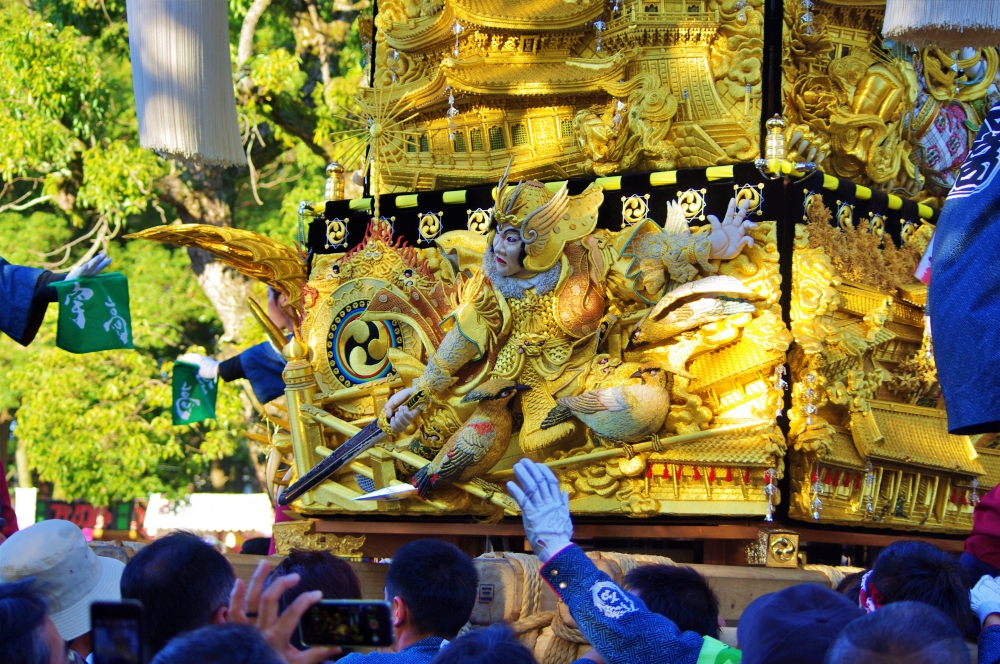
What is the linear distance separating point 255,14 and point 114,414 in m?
5.37

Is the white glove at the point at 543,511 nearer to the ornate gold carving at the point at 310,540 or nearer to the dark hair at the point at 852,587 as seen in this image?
the dark hair at the point at 852,587

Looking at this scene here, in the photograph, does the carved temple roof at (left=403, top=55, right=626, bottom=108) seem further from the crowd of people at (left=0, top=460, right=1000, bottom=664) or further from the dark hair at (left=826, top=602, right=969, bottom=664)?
the dark hair at (left=826, top=602, right=969, bottom=664)

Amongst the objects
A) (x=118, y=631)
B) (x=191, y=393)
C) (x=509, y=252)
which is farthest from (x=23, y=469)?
(x=118, y=631)

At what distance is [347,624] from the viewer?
2.84 metres

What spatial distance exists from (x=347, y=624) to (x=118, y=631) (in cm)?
51

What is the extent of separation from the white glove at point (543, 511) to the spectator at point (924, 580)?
3.51 feet

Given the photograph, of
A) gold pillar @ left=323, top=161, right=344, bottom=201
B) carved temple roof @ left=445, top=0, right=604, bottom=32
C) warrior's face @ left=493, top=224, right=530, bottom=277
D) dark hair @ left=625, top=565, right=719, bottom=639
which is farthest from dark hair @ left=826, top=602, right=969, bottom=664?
gold pillar @ left=323, top=161, right=344, bottom=201

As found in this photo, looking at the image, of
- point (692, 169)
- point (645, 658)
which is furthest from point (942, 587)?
point (692, 169)

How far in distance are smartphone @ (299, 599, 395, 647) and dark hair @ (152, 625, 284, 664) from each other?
280 mm

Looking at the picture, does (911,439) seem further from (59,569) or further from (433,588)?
(59,569)

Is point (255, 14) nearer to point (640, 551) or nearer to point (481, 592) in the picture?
point (640, 551)


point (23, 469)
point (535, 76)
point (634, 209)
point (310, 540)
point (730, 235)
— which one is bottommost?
point (23, 469)

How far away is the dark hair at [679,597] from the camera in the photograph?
402 centimetres

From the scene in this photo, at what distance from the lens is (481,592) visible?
5.93m
